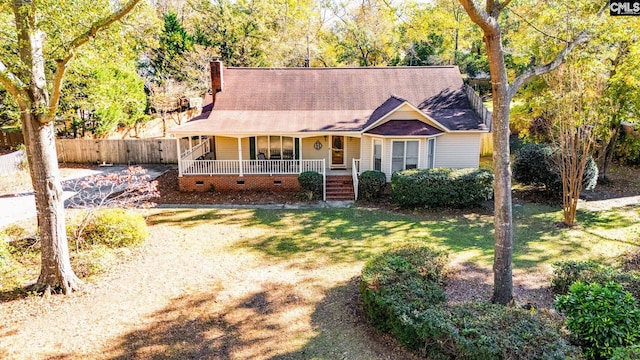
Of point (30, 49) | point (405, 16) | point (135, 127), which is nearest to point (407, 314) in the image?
point (405, 16)

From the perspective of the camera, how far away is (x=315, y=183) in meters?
17.3

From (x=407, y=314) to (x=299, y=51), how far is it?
31.1m

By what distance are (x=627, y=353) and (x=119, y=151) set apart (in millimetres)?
24952

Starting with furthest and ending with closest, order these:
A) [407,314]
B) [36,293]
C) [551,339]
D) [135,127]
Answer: [135,127], [36,293], [407,314], [551,339]

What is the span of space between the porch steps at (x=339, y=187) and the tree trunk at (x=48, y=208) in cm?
1033

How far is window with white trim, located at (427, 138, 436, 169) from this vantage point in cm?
1811

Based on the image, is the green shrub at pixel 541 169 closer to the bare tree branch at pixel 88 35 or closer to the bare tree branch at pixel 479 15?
the bare tree branch at pixel 479 15

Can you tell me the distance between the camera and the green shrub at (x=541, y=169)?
1585cm

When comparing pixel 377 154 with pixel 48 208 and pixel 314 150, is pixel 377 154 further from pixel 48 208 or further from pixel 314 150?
pixel 48 208

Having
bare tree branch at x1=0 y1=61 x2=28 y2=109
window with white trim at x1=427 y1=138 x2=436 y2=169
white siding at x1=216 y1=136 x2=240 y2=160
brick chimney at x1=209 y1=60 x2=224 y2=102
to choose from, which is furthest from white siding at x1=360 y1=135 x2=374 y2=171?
bare tree branch at x1=0 y1=61 x2=28 y2=109

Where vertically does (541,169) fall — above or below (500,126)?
below

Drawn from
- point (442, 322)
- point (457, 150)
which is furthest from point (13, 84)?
point (457, 150)

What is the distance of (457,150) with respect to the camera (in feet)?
61.4

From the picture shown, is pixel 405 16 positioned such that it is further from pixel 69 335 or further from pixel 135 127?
pixel 135 127
